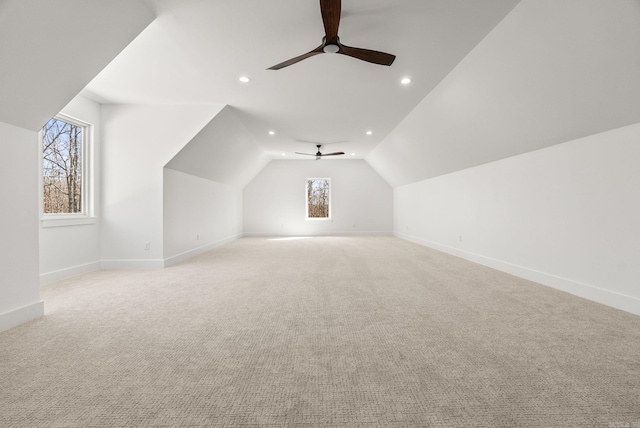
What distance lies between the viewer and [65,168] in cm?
427

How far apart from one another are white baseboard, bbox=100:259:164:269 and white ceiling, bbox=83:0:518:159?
2.55 metres

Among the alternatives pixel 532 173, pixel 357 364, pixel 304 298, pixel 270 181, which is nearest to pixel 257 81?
pixel 304 298

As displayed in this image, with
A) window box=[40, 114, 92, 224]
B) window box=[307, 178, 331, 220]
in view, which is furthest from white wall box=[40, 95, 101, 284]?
window box=[307, 178, 331, 220]

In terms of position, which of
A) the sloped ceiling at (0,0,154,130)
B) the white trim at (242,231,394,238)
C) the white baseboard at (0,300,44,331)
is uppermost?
the sloped ceiling at (0,0,154,130)

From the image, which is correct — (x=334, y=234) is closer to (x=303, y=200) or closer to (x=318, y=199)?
(x=318, y=199)

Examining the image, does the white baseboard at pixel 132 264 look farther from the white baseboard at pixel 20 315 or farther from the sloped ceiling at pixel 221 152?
the white baseboard at pixel 20 315

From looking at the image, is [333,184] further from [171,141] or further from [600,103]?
[600,103]

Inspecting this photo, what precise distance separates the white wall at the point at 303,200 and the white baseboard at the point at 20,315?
7.59 m

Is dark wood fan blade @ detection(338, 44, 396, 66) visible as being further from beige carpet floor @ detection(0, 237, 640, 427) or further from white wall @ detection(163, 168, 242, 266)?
white wall @ detection(163, 168, 242, 266)

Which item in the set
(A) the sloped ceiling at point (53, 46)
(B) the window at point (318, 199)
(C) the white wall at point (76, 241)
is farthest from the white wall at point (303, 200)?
(A) the sloped ceiling at point (53, 46)

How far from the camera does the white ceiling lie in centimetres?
251

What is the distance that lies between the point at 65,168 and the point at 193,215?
219 centimetres

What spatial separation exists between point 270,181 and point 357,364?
8.89 m

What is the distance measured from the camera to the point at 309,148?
26.9ft
